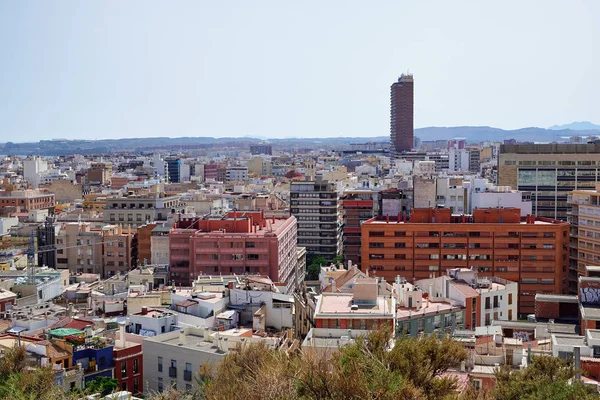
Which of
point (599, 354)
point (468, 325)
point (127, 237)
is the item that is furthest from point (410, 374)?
point (127, 237)

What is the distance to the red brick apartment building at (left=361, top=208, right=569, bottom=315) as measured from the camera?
53.9 m

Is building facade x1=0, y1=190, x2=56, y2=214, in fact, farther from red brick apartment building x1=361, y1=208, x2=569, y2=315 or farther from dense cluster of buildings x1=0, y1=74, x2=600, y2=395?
red brick apartment building x1=361, y1=208, x2=569, y2=315

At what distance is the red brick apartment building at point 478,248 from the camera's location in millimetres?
53875

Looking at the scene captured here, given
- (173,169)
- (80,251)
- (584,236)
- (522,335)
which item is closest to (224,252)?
(80,251)

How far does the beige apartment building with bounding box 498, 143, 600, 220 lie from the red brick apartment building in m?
27.7

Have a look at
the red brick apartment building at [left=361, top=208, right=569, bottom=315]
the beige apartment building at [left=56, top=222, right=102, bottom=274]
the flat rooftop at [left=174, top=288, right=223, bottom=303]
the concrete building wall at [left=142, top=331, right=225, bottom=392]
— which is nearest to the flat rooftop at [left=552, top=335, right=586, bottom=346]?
the concrete building wall at [left=142, top=331, right=225, bottom=392]

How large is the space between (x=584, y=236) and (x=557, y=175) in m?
28.4

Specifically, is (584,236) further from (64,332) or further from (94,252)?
(64,332)

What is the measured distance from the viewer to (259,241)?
51.5 meters

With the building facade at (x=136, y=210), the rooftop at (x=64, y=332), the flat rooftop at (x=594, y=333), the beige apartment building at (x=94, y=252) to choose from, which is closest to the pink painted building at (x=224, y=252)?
the beige apartment building at (x=94, y=252)

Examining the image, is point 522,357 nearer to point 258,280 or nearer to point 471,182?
point 258,280

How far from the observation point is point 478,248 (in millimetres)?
54469

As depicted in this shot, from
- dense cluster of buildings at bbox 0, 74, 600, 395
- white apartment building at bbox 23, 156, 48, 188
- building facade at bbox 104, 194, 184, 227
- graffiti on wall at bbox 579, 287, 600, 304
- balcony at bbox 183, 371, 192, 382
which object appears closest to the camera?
balcony at bbox 183, 371, 192, 382

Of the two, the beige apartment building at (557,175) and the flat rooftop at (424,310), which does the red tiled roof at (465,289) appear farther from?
the beige apartment building at (557,175)
